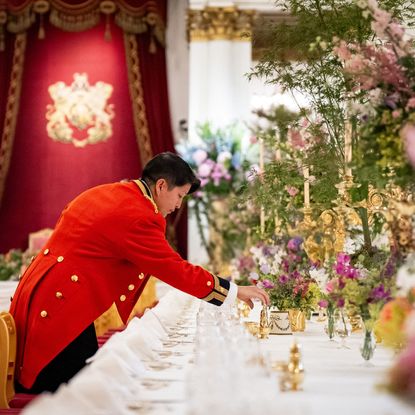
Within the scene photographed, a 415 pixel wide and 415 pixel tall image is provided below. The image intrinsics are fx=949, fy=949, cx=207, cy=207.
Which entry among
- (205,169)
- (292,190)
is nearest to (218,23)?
(205,169)

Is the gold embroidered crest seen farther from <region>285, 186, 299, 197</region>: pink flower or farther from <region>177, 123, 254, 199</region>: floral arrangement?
<region>285, 186, 299, 197</region>: pink flower

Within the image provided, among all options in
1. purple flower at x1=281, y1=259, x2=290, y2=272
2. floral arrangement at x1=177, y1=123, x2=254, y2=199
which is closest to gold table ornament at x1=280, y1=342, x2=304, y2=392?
purple flower at x1=281, y1=259, x2=290, y2=272

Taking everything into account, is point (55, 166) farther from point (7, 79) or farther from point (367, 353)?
point (367, 353)

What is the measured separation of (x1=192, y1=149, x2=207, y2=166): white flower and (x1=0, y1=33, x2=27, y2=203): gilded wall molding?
333 centimetres

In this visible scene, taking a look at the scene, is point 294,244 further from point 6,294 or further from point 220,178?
point 220,178

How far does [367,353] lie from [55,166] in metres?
9.62

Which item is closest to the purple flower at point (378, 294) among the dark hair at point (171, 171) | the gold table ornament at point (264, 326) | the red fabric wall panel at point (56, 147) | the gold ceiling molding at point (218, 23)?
the gold table ornament at point (264, 326)

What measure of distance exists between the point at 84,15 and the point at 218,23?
1840 mm

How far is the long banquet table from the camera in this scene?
2021 millimetres

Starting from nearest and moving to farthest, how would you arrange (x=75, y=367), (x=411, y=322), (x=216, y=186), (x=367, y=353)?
(x=411, y=322)
(x=367, y=353)
(x=75, y=367)
(x=216, y=186)

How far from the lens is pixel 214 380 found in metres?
2.11

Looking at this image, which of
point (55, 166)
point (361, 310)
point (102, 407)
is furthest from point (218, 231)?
point (102, 407)

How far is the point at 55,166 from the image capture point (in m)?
12.4

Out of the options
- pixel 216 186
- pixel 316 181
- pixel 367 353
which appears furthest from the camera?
pixel 216 186
